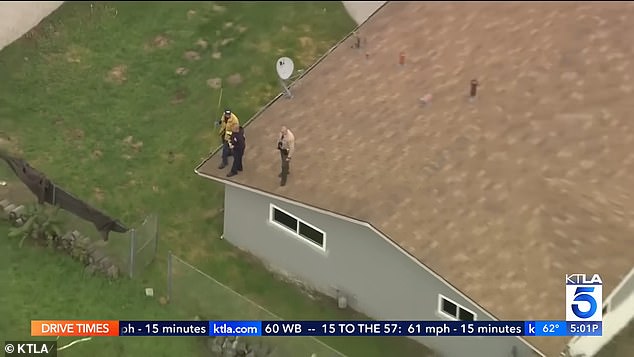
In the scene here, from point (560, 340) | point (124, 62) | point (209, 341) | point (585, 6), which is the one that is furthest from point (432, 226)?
point (124, 62)

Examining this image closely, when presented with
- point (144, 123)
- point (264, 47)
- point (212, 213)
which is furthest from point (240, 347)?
point (264, 47)

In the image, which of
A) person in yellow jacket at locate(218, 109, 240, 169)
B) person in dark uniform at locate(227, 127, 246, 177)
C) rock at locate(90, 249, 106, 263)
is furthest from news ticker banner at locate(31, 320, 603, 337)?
person in yellow jacket at locate(218, 109, 240, 169)

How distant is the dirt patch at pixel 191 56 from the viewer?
132 ft

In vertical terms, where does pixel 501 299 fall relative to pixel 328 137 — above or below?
below

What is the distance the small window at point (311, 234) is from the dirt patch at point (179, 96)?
1021cm

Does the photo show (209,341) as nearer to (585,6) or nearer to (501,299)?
(501,299)

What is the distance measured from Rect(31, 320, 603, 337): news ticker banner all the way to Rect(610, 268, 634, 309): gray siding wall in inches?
39.3

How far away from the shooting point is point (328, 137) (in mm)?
31703

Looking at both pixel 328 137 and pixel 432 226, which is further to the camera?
pixel 328 137

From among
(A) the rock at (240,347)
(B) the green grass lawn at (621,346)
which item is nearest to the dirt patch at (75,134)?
(A) the rock at (240,347)

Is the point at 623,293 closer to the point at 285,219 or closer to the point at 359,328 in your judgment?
the point at 359,328

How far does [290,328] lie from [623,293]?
975 cm

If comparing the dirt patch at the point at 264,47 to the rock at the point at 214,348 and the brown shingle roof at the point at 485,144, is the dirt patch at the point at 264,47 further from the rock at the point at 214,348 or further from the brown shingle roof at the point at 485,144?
the rock at the point at 214,348

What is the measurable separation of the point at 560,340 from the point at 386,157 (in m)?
7.98
